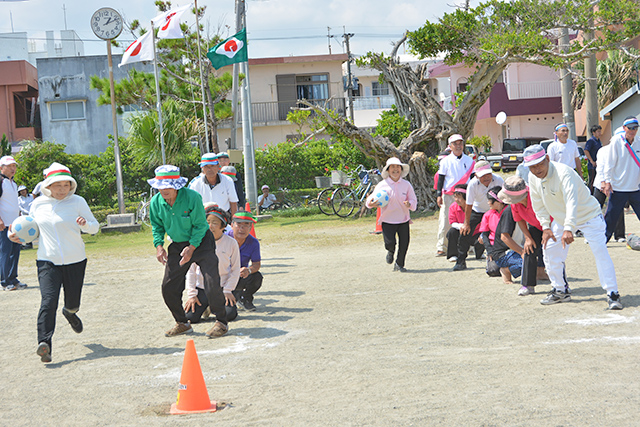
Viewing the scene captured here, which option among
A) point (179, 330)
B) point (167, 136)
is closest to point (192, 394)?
point (179, 330)

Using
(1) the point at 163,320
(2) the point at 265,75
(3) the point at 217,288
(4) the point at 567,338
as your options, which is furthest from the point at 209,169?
(2) the point at 265,75

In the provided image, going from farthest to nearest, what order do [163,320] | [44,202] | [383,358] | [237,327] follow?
[163,320], [237,327], [44,202], [383,358]

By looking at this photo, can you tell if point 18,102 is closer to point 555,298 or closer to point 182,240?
point 182,240

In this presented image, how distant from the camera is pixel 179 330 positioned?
22.6 feet

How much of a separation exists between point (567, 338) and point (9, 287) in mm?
8577

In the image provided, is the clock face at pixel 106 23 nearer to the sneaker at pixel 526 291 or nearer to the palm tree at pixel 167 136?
the palm tree at pixel 167 136

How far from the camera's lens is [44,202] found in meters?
6.55

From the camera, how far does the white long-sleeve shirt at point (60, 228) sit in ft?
21.0

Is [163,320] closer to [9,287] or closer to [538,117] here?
[9,287]

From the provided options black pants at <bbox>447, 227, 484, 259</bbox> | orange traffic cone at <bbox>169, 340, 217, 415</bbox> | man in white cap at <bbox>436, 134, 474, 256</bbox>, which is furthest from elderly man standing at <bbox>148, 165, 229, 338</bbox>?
man in white cap at <bbox>436, 134, 474, 256</bbox>

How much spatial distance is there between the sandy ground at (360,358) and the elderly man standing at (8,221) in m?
1.35

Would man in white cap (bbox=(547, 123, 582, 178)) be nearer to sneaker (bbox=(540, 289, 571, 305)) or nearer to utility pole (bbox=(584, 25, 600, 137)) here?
sneaker (bbox=(540, 289, 571, 305))

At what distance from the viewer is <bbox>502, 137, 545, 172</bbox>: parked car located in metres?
31.4

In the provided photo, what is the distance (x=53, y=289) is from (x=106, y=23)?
16.8 metres
